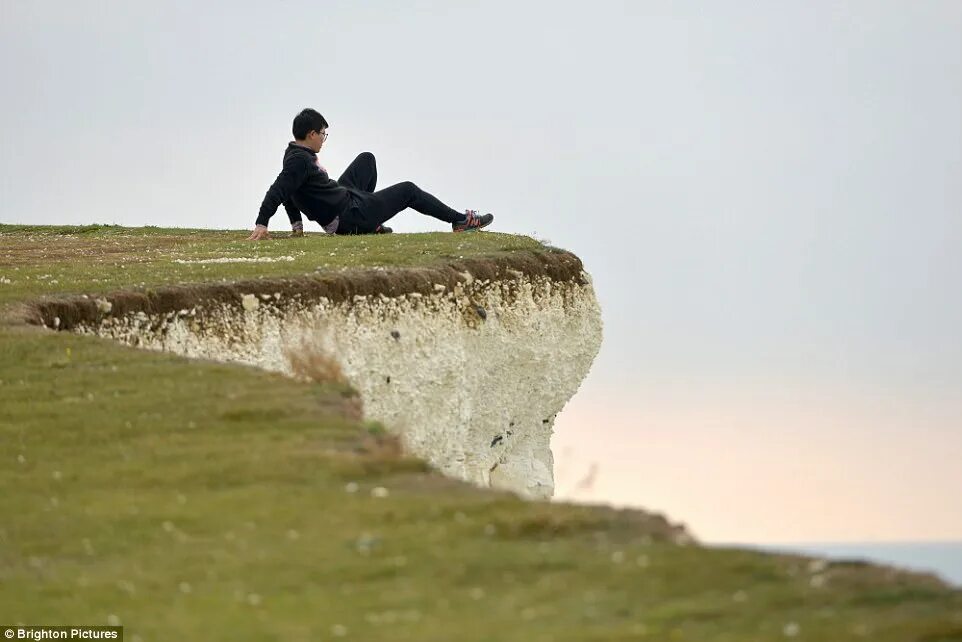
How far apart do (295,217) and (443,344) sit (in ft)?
22.3

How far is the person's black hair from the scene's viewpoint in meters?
30.0

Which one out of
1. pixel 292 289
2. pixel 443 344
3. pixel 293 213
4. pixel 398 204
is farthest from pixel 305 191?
pixel 292 289

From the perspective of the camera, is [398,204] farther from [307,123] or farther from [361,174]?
[307,123]

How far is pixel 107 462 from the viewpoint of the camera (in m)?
13.8

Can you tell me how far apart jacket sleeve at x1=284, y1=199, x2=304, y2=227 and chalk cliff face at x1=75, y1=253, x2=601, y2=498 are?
501 centimetres

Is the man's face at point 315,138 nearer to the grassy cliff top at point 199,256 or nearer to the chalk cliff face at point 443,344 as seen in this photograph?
the grassy cliff top at point 199,256

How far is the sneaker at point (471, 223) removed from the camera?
32.4 meters

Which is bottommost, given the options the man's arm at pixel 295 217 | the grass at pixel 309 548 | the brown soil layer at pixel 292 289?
the grass at pixel 309 548

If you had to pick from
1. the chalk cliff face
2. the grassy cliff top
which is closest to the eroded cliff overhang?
the chalk cliff face

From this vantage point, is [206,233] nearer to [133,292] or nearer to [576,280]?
[576,280]

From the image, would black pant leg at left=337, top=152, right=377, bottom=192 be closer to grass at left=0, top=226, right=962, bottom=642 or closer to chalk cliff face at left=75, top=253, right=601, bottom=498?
chalk cliff face at left=75, top=253, right=601, bottom=498

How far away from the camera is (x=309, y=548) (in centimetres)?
1052

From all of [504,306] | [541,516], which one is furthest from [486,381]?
[541,516]

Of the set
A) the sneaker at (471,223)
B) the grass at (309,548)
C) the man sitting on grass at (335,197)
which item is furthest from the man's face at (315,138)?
the grass at (309,548)
